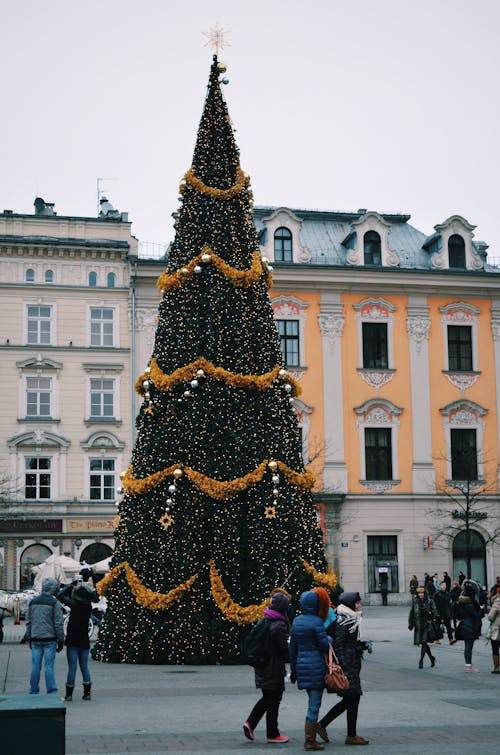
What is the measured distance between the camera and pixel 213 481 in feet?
64.2

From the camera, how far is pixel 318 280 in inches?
1850

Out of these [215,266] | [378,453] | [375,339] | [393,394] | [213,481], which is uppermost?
[375,339]

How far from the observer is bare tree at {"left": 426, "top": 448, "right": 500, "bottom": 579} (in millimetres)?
46625

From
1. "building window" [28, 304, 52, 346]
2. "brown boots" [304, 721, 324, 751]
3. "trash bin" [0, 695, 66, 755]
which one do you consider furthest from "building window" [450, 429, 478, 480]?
"trash bin" [0, 695, 66, 755]

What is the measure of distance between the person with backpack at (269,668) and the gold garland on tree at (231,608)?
7334mm

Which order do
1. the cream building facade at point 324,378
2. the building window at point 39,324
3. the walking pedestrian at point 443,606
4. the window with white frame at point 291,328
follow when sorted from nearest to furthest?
the walking pedestrian at point 443,606, the cream building facade at point 324,378, the building window at point 39,324, the window with white frame at point 291,328

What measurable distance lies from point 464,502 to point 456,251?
10903mm

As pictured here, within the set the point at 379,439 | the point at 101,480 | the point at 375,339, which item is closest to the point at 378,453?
the point at 379,439

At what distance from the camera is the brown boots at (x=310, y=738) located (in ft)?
35.1

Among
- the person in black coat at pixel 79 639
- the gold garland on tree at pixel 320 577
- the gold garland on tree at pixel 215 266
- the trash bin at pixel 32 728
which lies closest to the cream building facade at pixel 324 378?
the gold garland on tree at pixel 215 266

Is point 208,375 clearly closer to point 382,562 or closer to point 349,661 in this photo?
point 349,661

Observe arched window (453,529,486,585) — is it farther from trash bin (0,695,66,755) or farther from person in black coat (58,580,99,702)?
trash bin (0,695,66,755)

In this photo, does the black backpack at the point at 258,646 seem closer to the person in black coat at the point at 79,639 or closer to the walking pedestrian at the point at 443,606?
the person in black coat at the point at 79,639

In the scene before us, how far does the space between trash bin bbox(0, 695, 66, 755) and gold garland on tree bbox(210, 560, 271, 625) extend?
13052 mm
